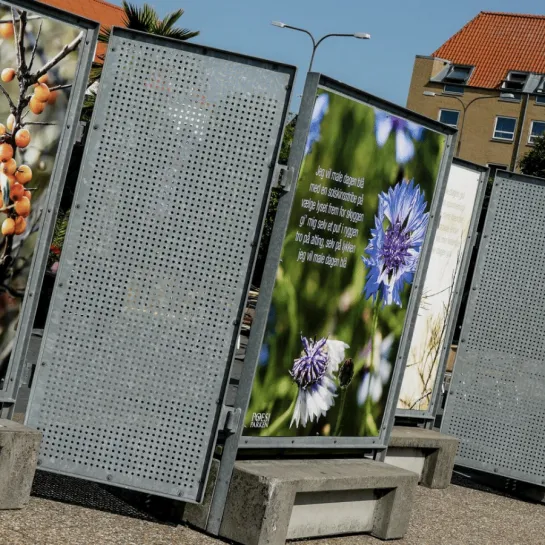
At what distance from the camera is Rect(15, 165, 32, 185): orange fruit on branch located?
650 cm

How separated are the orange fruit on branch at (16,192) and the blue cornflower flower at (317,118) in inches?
63.7

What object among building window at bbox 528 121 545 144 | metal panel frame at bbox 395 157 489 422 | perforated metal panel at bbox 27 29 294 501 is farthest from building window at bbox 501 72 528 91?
perforated metal panel at bbox 27 29 294 501

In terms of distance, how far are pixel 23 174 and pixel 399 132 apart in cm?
256

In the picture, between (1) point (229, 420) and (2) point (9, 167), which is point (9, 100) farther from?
(1) point (229, 420)

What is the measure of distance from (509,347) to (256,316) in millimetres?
4259

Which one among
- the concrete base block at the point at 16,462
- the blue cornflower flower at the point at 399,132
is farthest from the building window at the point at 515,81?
the concrete base block at the point at 16,462

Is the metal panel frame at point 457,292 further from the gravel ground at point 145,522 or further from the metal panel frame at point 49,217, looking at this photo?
the metal panel frame at point 49,217

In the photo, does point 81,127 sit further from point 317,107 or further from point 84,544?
point 84,544

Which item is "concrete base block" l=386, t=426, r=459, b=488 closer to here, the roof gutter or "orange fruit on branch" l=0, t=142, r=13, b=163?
"orange fruit on branch" l=0, t=142, r=13, b=163

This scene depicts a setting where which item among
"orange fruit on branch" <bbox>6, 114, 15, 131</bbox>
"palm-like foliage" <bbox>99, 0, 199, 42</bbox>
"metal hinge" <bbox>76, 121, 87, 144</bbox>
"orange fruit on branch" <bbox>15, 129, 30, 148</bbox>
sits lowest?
"orange fruit on branch" <bbox>15, 129, 30, 148</bbox>

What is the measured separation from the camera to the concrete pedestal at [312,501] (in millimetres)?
6672

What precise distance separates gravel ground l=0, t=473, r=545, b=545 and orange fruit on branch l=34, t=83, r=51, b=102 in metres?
2.15

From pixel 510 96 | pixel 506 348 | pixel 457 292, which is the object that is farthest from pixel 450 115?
pixel 506 348

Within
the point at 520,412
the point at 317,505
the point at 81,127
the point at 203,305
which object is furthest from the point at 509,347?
the point at 81,127
